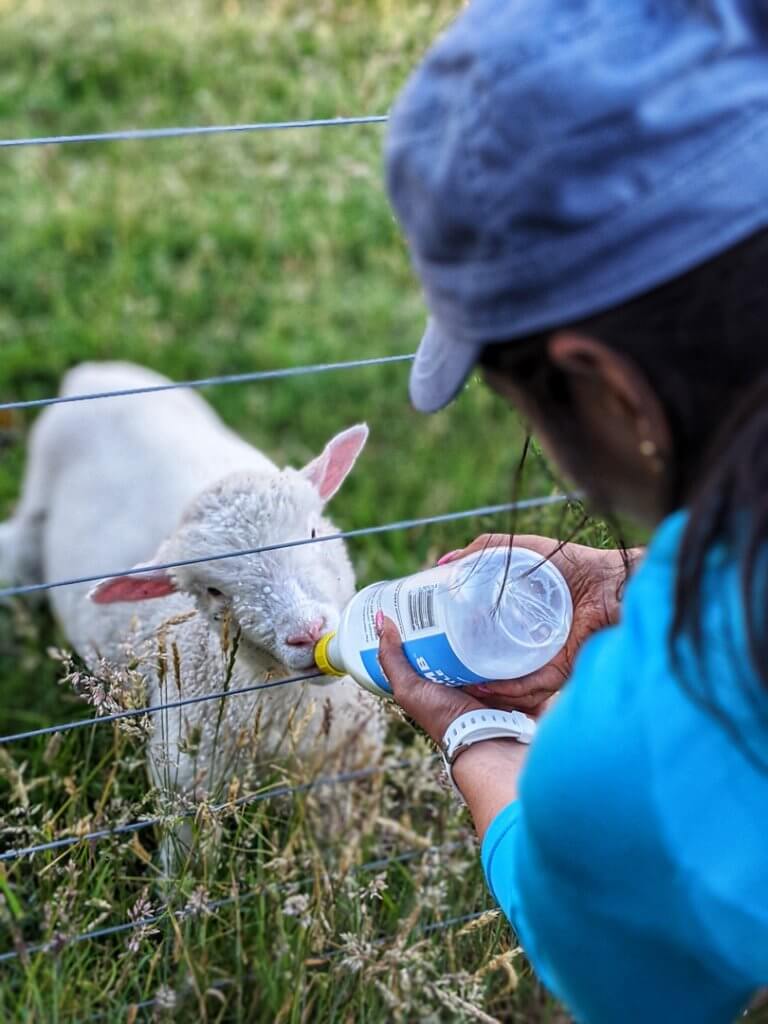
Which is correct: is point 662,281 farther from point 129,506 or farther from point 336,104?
point 129,506

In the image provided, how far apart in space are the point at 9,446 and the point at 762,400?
3.79 metres

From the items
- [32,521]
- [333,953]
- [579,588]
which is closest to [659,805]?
[579,588]

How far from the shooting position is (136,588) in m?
2.52

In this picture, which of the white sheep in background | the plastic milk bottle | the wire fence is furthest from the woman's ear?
the white sheep in background

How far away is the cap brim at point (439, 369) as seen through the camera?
4.08 ft

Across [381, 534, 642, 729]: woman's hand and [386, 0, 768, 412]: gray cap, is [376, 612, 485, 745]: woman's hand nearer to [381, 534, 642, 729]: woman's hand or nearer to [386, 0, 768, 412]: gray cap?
[381, 534, 642, 729]: woman's hand

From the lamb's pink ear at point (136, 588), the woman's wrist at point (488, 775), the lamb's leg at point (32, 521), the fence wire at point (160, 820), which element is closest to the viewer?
the woman's wrist at point (488, 775)

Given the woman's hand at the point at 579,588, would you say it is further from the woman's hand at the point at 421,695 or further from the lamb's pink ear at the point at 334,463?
the lamb's pink ear at the point at 334,463

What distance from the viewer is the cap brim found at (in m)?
1.24

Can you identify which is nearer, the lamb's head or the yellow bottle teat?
the yellow bottle teat

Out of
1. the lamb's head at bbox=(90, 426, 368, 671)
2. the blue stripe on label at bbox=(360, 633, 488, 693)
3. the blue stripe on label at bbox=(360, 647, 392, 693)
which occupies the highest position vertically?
the blue stripe on label at bbox=(360, 633, 488, 693)

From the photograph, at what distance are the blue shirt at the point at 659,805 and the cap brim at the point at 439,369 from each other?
266 mm

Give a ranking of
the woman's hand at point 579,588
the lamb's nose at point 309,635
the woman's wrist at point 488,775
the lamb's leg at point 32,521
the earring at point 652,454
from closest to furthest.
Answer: the earring at point 652,454 < the woman's wrist at point 488,775 < the woman's hand at point 579,588 < the lamb's nose at point 309,635 < the lamb's leg at point 32,521

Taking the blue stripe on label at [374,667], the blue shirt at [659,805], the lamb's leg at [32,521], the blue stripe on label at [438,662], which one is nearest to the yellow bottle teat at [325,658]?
the blue stripe on label at [374,667]
